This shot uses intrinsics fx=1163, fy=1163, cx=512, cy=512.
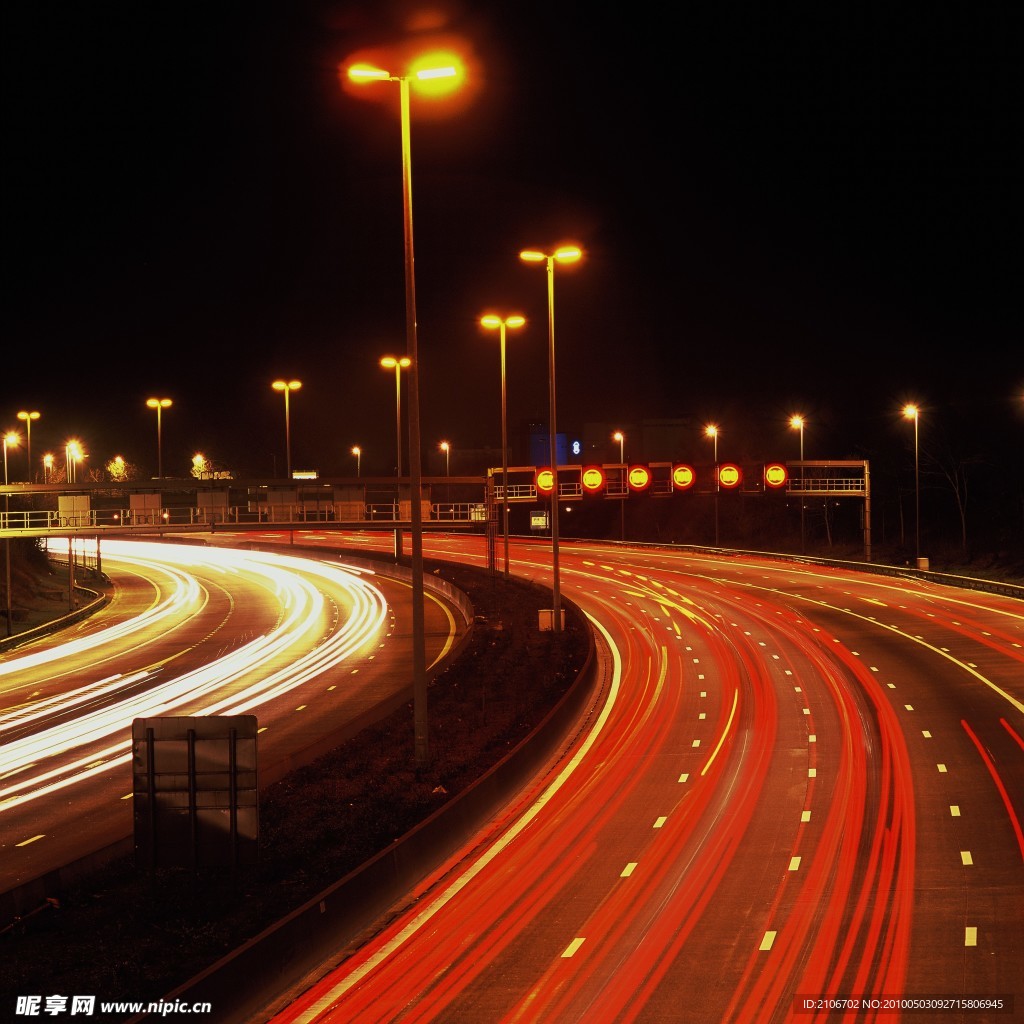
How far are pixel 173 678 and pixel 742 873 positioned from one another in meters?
27.6

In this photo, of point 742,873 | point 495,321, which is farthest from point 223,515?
point 742,873

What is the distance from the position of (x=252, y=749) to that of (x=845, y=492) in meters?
55.3

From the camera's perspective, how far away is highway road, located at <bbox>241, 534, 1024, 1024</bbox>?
11.6 m

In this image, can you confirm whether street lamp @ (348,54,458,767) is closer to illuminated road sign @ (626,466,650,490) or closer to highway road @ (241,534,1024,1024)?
highway road @ (241,534,1024,1024)

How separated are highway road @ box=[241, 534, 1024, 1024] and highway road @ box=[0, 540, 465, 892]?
5551 millimetres

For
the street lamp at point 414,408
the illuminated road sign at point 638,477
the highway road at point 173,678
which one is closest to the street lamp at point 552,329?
the highway road at point 173,678

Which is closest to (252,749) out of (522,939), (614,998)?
(522,939)

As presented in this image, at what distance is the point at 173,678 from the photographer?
3931 cm

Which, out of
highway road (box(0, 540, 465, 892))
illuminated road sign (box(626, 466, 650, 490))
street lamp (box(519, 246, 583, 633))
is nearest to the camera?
highway road (box(0, 540, 465, 892))

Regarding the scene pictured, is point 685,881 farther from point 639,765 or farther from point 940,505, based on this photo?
point 940,505

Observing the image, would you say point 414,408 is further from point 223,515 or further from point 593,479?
Answer: point 223,515

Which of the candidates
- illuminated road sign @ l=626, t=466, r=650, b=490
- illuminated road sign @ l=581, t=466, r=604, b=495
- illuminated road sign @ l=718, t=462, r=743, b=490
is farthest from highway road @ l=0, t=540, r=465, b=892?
illuminated road sign @ l=718, t=462, r=743, b=490

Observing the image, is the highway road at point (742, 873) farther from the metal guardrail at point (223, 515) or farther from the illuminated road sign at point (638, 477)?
the metal guardrail at point (223, 515)

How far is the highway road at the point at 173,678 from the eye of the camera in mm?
21844
